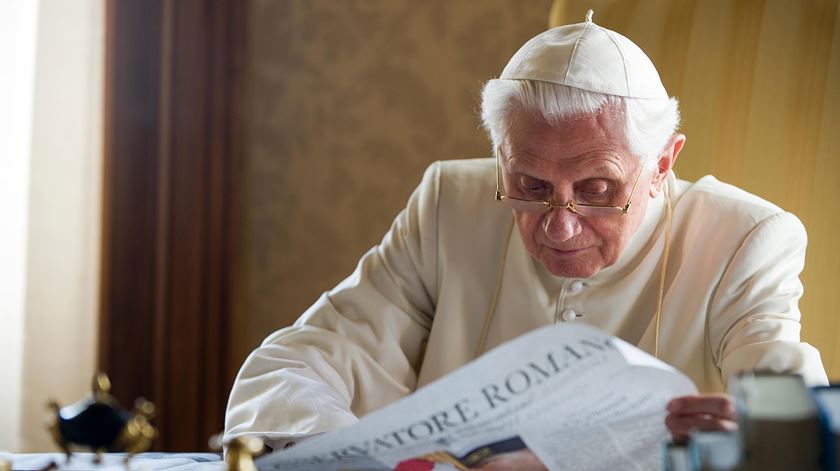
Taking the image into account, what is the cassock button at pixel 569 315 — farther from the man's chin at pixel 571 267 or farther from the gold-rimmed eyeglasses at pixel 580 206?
the gold-rimmed eyeglasses at pixel 580 206

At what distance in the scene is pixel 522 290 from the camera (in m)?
2.48

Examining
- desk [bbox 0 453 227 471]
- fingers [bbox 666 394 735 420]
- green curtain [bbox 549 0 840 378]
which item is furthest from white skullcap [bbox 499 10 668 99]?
desk [bbox 0 453 227 471]

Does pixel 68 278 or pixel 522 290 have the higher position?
pixel 522 290

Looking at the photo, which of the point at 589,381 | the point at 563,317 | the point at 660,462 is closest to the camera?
the point at 589,381

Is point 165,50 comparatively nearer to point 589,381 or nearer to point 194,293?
point 194,293

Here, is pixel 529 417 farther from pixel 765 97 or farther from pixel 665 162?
pixel 765 97

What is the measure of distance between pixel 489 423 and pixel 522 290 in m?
1.19

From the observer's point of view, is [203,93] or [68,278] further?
[203,93]

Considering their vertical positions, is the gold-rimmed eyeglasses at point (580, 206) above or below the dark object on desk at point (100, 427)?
above

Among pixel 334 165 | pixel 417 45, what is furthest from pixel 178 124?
pixel 417 45

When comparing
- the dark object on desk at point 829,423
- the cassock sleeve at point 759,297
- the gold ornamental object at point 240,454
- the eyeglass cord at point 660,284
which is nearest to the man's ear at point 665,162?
the eyeglass cord at point 660,284

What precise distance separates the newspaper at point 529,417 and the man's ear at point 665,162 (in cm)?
91

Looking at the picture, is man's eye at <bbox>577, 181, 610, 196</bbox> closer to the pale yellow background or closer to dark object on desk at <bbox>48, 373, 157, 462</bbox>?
dark object on desk at <bbox>48, 373, 157, 462</bbox>

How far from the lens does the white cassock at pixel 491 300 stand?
7.10 ft
